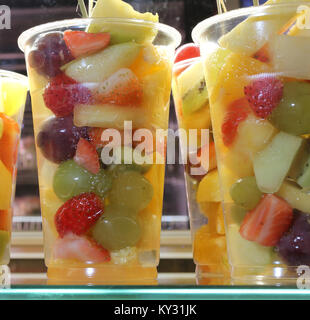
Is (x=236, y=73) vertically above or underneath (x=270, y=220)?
above

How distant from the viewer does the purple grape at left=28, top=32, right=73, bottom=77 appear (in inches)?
24.6

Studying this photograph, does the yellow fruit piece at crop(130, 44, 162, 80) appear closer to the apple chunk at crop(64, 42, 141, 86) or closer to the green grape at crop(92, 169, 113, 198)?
the apple chunk at crop(64, 42, 141, 86)

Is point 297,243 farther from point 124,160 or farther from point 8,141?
point 8,141

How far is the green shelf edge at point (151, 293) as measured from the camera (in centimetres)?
47

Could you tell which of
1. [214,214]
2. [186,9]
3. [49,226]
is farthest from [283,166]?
[186,9]

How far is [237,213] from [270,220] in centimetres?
5

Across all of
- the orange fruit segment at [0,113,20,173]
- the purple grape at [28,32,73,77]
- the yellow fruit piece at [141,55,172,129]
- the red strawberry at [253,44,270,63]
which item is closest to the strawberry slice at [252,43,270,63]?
the red strawberry at [253,44,270,63]

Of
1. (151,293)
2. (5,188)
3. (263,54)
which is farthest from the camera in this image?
(5,188)

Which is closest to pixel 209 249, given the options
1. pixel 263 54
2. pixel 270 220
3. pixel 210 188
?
pixel 210 188

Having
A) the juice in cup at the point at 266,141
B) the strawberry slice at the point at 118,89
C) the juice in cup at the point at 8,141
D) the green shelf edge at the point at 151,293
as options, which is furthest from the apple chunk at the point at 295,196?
the juice in cup at the point at 8,141

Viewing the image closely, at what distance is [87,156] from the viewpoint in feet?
1.97

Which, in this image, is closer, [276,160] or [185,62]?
[276,160]

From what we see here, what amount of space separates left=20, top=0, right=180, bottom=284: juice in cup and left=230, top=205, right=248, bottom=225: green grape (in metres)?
0.10

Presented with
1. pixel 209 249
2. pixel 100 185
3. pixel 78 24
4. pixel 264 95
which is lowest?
pixel 209 249
